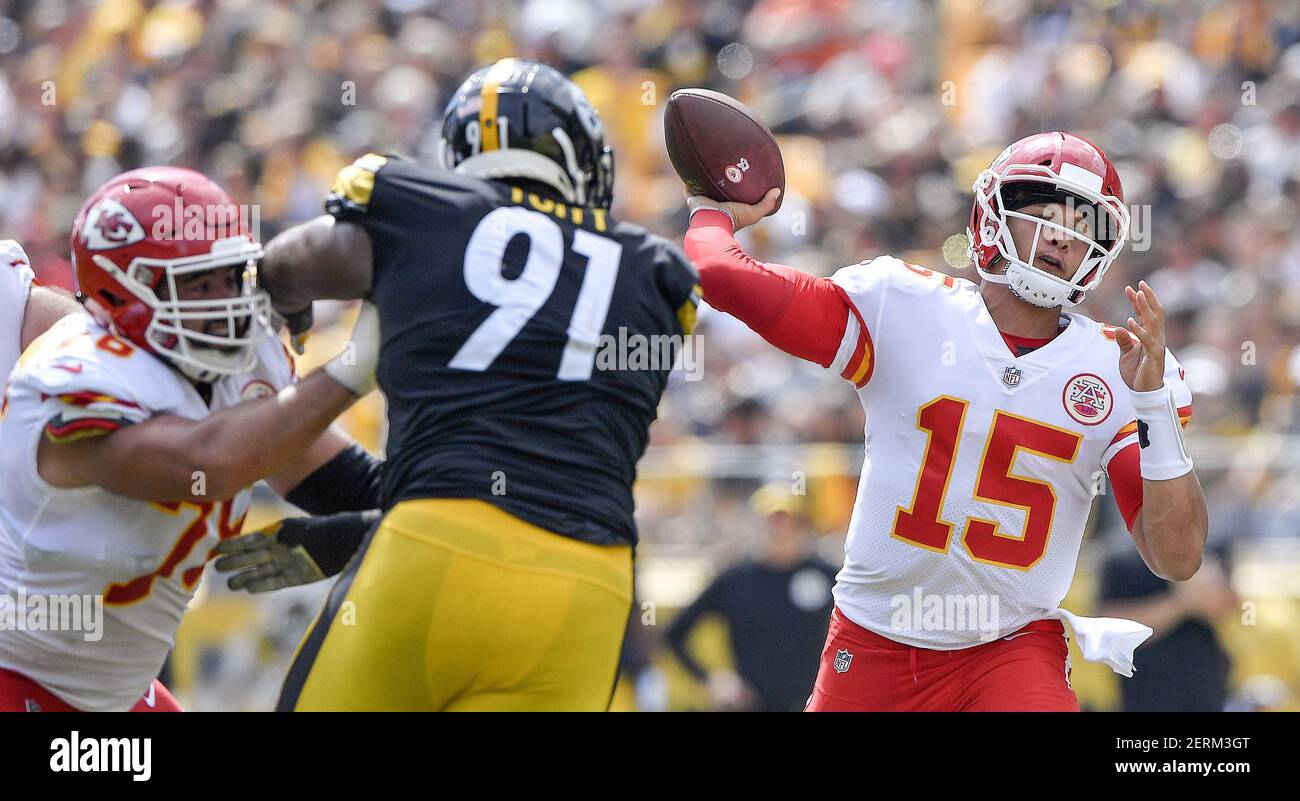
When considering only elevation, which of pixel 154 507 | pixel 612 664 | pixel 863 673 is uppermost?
pixel 154 507

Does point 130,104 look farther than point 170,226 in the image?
Yes

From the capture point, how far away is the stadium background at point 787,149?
24.9 ft

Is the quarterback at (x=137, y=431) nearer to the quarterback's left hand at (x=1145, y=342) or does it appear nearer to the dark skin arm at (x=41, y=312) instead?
the dark skin arm at (x=41, y=312)

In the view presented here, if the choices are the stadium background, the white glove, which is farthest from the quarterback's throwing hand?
the stadium background

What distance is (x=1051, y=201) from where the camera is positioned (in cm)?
413

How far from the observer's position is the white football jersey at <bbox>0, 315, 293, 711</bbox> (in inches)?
135

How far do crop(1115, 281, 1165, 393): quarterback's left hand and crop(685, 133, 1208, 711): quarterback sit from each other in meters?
0.14

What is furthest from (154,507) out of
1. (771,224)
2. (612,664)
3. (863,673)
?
(771,224)

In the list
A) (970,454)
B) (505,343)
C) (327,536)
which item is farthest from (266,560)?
A: (970,454)

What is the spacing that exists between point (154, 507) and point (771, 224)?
6528mm

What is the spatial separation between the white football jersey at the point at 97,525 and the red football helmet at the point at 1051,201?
1807 mm

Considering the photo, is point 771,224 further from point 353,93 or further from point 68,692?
point 68,692

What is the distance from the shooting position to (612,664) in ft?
10.8

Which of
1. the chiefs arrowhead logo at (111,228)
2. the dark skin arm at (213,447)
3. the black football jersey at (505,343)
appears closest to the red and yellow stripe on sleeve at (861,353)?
the black football jersey at (505,343)
